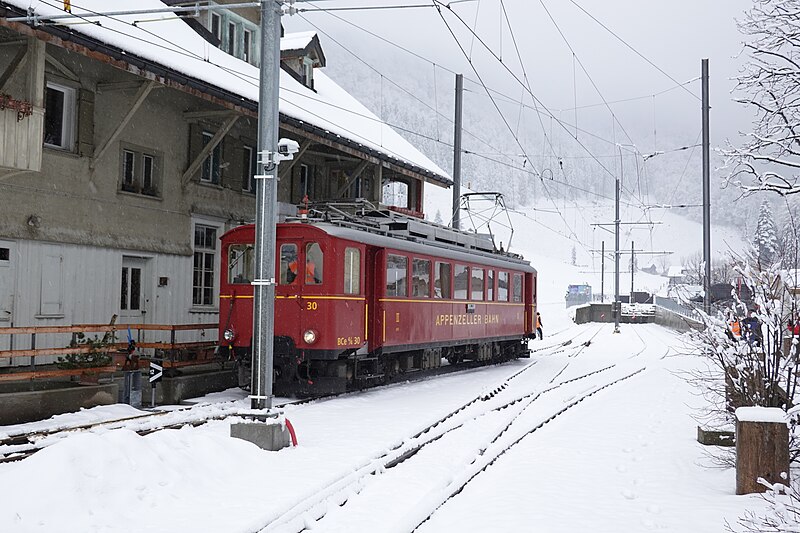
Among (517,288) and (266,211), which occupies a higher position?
(266,211)

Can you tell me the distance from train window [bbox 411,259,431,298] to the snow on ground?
13.1ft

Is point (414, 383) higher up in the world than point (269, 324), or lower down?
lower down

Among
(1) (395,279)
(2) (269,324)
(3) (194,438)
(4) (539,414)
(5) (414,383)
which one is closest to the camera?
(3) (194,438)

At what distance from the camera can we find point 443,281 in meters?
18.1

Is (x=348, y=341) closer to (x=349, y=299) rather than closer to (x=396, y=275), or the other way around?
(x=349, y=299)

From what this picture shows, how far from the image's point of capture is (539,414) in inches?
513

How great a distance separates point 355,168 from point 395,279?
11.7 metres

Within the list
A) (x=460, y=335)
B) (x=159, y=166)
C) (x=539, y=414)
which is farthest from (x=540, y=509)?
(x=159, y=166)

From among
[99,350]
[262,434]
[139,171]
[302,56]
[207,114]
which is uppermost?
[302,56]

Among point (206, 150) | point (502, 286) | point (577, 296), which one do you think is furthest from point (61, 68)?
point (577, 296)

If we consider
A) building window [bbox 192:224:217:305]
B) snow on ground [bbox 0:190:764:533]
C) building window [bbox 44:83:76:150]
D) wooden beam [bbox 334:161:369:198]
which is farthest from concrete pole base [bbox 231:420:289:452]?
wooden beam [bbox 334:161:369:198]

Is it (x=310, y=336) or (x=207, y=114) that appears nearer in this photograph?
(x=310, y=336)

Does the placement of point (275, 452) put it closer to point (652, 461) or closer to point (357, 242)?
point (652, 461)

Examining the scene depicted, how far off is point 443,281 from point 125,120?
7316 millimetres
